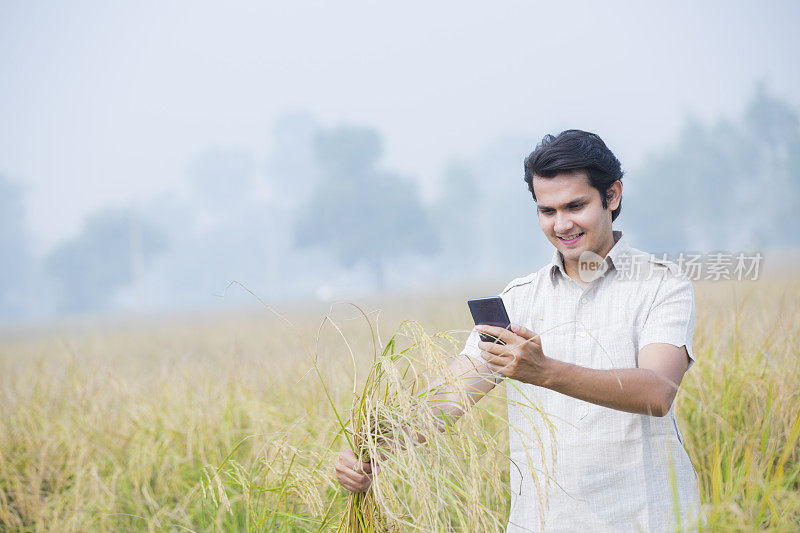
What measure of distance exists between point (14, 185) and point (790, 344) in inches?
2560

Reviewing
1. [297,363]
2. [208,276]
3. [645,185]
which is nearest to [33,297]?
[208,276]

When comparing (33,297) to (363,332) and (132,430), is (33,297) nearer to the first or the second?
(363,332)

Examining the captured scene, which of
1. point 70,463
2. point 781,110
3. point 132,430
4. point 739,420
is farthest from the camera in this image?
point 781,110

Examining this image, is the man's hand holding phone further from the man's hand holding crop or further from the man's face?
the man's face

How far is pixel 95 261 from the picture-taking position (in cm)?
5303

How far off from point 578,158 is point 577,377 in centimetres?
61

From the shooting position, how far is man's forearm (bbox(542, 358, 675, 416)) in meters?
1.50

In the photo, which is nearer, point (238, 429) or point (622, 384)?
point (622, 384)

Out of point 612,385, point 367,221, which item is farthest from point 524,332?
point 367,221

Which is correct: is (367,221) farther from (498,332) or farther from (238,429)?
(498,332)

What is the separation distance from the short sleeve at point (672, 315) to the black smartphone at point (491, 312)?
0.40 m

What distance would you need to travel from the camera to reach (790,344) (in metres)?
3.46

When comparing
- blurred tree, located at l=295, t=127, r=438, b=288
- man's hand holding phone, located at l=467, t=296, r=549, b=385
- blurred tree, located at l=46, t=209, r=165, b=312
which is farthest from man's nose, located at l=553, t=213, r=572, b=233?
blurred tree, located at l=46, t=209, r=165, b=312

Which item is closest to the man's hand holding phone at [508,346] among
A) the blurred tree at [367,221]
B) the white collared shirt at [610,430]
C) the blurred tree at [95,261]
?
the white collared shirt at [610,430]
